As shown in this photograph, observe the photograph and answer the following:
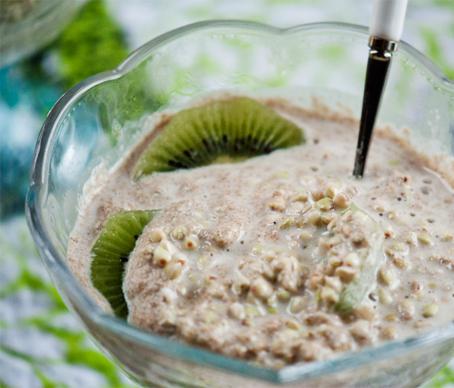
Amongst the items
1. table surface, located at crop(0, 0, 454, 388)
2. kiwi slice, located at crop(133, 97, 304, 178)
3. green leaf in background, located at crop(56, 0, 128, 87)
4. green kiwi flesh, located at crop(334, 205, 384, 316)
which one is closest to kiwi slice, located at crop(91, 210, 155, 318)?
kiwi slice, located at crop(133, 97, 304, 178)

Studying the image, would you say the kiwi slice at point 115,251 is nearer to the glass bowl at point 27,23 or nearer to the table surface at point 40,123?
the table surface at point 40,123

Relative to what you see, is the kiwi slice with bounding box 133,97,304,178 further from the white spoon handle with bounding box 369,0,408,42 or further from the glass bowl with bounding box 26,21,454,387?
the white spoon handle with bounding box 369,0,408,42

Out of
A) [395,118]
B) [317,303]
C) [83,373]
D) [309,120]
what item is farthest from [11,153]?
[317,303]

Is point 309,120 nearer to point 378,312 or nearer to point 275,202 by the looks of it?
point 275,202

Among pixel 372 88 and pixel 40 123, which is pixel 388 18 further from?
pixel 40 123

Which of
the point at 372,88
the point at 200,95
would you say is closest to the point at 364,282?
the point at 372,88
